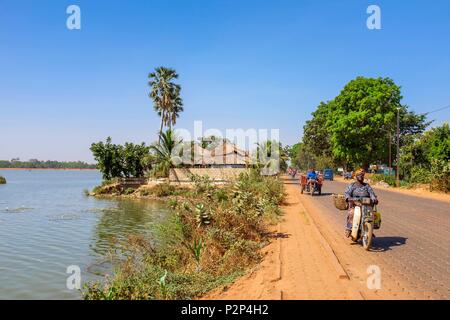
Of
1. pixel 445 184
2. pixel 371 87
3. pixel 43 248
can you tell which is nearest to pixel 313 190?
pixel 445 184

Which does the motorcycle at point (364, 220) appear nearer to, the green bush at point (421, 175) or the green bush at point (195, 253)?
the green bush at point (195, 253)

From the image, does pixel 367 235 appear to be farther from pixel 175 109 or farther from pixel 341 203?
pixel 175 109

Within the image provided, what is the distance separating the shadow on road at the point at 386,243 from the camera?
30.7 feet

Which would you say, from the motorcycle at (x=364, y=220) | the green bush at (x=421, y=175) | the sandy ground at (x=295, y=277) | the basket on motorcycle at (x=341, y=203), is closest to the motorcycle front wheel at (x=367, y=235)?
the motorcycle at (x=364, y=220)

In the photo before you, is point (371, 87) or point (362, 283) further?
point (371, 87)

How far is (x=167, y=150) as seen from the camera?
4706 centimetres

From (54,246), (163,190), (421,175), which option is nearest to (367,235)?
(54,246)

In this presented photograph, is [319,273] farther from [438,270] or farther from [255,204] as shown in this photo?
[255,204]

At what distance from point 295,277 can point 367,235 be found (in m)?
3.18

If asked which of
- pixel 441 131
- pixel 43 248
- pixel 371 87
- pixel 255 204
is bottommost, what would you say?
pixel 43 248

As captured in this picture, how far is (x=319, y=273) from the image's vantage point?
705cm

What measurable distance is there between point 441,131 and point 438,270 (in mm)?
29814

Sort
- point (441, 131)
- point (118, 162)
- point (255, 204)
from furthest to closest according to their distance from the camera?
point (118, 162) < point (441, 131) < point (255, 204)

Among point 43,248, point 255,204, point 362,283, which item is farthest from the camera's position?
point 43,248
